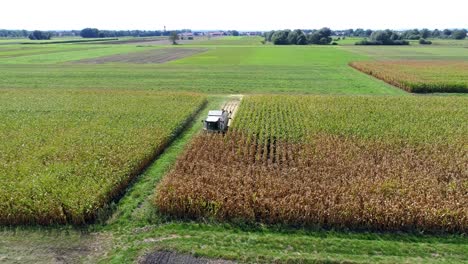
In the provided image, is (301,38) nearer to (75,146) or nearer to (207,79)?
(207,79)

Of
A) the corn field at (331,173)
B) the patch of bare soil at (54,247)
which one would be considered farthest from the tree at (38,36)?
the patch of bare soil at (54,247)

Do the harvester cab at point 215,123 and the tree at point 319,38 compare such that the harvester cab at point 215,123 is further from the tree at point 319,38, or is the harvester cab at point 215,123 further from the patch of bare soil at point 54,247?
the tree at point 319,38

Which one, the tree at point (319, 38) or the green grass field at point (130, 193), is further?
the tree at point (319, 38)

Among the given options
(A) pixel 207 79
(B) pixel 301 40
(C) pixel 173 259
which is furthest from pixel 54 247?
(B) pixel 301 40

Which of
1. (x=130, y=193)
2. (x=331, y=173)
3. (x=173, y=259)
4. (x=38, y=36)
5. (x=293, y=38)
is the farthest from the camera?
(x=38, y=36)

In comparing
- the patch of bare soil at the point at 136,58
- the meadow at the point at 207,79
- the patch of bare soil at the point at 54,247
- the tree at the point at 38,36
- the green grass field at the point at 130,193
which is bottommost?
the patch of bare soil at the point at 54,247

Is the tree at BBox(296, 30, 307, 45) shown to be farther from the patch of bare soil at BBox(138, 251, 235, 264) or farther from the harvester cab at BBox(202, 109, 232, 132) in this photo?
the patch of bare soil at BBox(138, 251, 235, 264)
